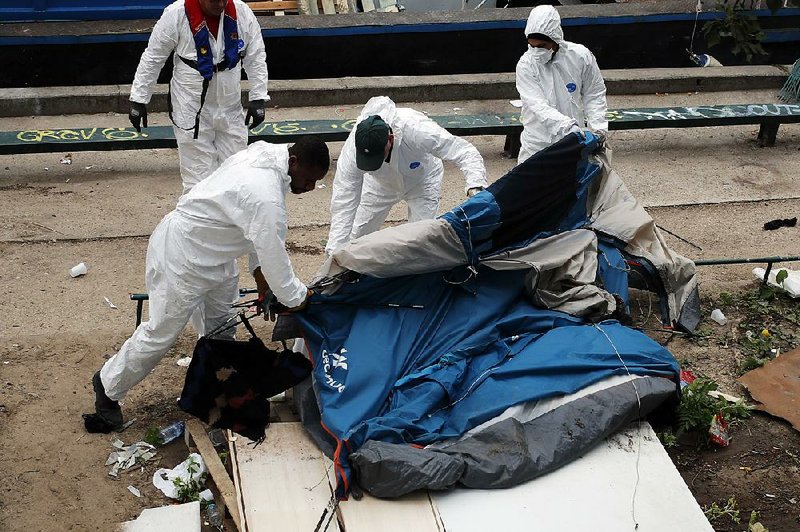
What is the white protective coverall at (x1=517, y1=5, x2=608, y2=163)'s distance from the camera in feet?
20.4

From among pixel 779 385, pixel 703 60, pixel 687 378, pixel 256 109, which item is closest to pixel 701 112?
pixel 703 60

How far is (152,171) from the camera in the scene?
7.91 m

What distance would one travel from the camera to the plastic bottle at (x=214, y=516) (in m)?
4.35

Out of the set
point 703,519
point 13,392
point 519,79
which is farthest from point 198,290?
point 519,79

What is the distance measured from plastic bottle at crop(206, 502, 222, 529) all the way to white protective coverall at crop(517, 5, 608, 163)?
3140mm

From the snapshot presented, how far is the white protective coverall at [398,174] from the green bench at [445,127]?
225 centimetres

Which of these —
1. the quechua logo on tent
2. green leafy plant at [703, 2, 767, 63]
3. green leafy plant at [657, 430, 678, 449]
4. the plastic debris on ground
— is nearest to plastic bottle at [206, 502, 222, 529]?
the plastic debris on ground

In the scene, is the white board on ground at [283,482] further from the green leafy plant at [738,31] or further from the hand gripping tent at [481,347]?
the green leafy plant at [738,31]

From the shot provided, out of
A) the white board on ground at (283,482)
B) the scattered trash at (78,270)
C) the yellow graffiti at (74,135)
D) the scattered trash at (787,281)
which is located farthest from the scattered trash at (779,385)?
the yellow graffiti at (74,135)

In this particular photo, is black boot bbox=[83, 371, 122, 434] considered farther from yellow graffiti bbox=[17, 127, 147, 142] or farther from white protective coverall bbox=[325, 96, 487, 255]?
yellow graffiti bbox=[17, 127, 147, 142]

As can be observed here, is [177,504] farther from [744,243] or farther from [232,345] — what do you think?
[744,243]

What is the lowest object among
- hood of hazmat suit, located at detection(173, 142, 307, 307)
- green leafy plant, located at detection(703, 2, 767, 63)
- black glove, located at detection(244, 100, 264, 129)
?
green leafy plant, located at detection(703, 2, 767, 63)

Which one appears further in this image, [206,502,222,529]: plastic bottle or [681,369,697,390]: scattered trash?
[681,369,697,390]: scattered trash

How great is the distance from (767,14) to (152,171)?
22.7ft
